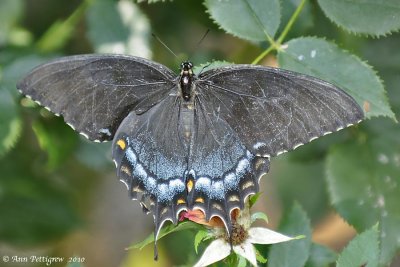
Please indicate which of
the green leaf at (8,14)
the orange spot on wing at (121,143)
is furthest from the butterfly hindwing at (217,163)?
the green leaf at (8,14)

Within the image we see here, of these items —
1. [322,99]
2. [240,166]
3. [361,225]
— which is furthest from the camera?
[361,225]

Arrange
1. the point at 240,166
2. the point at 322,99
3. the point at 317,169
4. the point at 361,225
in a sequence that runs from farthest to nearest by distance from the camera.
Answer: the point at 317,169
the point at 361,225
the point at 240,166
the point at 322,99

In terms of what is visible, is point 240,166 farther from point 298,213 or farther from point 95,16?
point 95,16

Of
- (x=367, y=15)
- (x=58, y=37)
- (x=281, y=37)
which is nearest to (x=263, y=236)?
(x=281, y=37)

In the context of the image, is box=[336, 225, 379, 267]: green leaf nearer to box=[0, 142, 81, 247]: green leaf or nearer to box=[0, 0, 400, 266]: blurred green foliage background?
box=[0, 0, 400, 266]: blurred green foliage background

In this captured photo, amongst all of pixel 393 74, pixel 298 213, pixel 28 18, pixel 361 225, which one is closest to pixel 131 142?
pixel 298 213

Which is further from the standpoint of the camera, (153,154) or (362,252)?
(153,154)

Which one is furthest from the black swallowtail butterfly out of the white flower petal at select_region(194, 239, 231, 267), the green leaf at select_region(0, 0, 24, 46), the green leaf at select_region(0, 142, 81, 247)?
the green leaf at select_region(0, 142, 81, 247)

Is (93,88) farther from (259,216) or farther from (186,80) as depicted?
(259,216)
